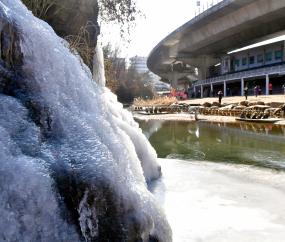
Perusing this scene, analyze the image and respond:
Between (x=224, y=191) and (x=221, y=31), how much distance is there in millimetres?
27820

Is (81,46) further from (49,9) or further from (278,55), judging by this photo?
(278,55)

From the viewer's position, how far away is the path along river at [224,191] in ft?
9.86

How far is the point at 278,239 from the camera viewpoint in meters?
2.78

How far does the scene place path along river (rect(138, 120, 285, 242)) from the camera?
118 inches

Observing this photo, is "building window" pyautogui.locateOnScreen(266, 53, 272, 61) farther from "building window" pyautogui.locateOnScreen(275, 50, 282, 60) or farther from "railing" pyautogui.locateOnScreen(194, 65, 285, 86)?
"railing" pyautogui.locateOnScreen(194, 65, 285, 86)

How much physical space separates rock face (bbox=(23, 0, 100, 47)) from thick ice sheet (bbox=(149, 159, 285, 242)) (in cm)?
461

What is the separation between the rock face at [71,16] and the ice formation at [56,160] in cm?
407

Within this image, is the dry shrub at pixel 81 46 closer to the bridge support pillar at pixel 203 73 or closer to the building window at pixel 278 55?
the building window at pixel 278 55

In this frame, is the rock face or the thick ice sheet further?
the rock face

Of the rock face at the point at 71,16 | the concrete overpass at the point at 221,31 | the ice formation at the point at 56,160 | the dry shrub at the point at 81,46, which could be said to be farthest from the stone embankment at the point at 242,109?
the ice formation at the point at 56,160

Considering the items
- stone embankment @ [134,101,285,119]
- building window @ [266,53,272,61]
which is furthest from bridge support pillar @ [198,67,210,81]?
stone embankment @ [134,101,285,119]

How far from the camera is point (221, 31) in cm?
2873

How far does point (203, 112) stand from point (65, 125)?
18683mm

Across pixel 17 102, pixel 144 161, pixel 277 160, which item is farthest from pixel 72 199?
pixel 277 160
